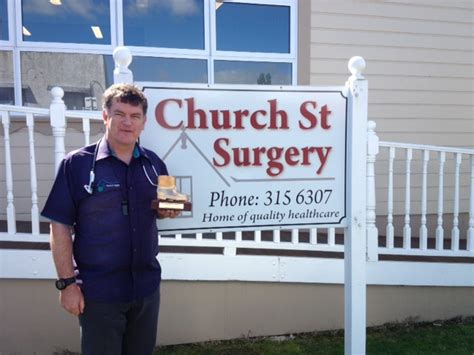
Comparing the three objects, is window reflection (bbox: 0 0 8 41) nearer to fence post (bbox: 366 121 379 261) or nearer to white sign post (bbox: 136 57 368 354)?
white sign post (bbox: 136 57 368 354)

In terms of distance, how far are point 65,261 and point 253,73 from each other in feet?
12.7

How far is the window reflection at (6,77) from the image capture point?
15.5 ft

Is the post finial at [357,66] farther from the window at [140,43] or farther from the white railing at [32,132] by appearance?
the window at [140,43]

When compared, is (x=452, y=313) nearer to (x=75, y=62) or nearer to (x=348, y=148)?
(x=348, y=148)

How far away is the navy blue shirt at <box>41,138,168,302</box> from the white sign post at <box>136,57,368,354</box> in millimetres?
359

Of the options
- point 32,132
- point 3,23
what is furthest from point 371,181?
point 3,23

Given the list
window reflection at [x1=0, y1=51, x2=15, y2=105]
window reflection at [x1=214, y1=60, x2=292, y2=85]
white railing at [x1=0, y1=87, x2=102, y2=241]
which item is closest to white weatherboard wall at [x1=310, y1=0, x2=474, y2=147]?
window reflection at [x1=214, y1=60, x2=292, y2=85]

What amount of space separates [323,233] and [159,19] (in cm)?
307

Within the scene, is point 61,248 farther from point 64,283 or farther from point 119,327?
point 119,327

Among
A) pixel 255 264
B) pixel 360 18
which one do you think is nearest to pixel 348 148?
pixel 255 264

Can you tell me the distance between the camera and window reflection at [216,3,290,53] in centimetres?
525

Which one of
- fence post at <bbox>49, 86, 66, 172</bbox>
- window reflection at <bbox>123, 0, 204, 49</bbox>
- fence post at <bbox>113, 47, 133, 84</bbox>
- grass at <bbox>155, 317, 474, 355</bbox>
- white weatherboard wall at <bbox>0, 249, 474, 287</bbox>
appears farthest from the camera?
window reflection at <bbox>123, 0, 204, 49</bbox>

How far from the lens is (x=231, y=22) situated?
526cm

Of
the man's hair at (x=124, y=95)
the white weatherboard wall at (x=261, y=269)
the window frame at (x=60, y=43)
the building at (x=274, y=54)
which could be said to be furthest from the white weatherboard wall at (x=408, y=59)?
the man's hair at (x=124, y=95)
